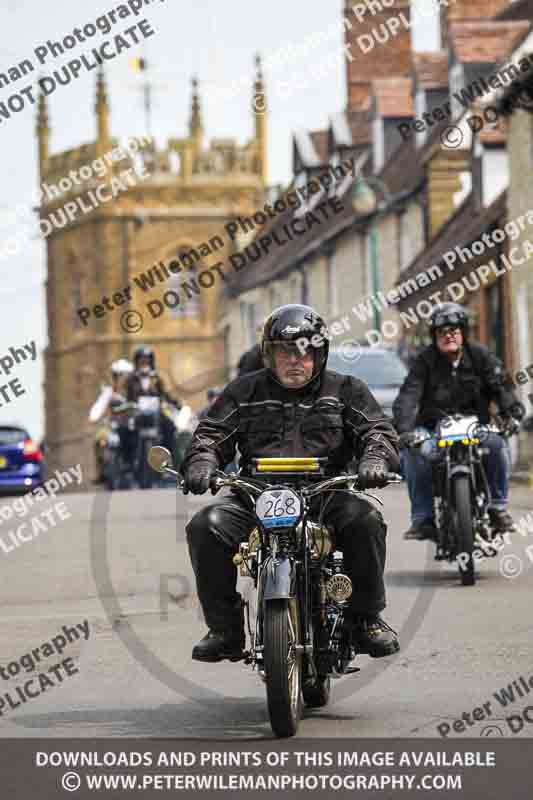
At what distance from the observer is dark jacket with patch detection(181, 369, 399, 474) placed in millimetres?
7840

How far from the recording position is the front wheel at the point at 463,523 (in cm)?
1265

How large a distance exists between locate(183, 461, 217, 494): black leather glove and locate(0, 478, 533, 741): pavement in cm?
89

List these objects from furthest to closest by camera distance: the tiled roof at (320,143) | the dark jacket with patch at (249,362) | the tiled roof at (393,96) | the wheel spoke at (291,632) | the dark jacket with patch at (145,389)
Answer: the tiled roof at (320,143), the tiled roof at (393,96), the dark jacket with patch at (145,389), the dark jacket with patch at (249,362), the wheel spoke at (291,632)

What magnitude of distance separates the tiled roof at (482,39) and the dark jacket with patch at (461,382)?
1011 inches

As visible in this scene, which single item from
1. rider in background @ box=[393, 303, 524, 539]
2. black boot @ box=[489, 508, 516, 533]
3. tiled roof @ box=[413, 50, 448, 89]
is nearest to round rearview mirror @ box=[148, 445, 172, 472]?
rider in background @ box=[393, 303, 524, 539]

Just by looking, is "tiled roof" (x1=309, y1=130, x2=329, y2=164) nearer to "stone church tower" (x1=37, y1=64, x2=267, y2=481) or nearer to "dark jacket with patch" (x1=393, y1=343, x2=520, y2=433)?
"stone church tower" (x1=37, y1=64, x2=267, y2=481)

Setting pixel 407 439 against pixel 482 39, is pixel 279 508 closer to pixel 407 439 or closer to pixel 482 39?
pixel 407 439

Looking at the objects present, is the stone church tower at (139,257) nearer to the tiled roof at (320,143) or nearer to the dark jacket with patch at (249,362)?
the tiled roof at (320,143)

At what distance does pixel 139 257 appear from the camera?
99.5 m

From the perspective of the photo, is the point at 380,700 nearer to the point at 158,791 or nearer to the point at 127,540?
the point at 158,791

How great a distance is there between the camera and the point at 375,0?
55.8 metres

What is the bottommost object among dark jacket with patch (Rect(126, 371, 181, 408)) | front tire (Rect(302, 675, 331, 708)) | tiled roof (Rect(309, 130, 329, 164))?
front tire (Rect(302, 675, 331, 708))

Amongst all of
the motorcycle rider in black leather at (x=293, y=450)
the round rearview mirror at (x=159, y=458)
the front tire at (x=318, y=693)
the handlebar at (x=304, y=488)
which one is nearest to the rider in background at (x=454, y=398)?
the front tire at (x=318, y=693)


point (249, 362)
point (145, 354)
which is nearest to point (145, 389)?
point (145, 354)
